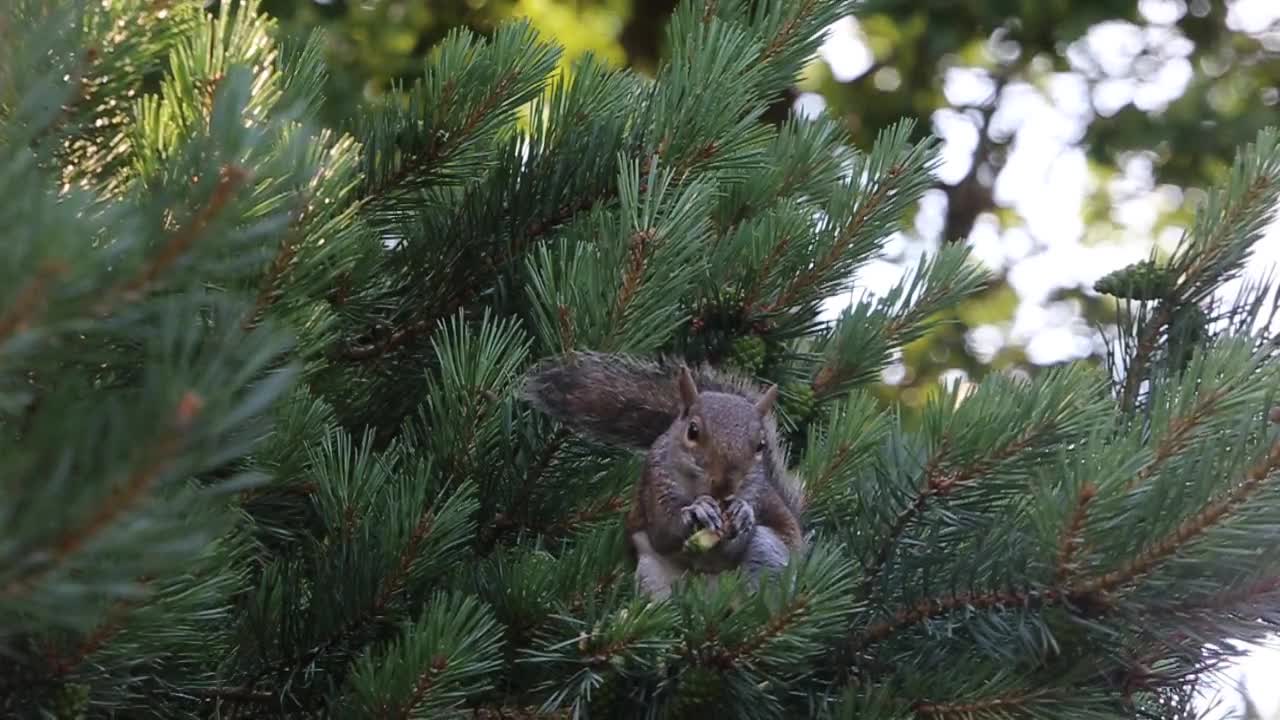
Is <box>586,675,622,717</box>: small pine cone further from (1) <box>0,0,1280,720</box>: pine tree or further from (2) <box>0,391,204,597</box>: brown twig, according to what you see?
(2) <box>0,391,204,597</box>: brown twig

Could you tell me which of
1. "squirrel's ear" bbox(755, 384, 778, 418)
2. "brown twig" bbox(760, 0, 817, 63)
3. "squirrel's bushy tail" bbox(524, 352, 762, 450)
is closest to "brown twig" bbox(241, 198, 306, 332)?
"squirrel's bushy tail" bbox(524, 352, 762, 450)

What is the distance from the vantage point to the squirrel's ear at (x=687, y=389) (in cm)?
124

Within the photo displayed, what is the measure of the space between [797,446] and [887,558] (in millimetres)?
475

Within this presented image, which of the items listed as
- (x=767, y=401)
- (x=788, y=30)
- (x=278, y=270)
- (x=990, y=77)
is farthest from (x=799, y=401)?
(x=990, y=77)

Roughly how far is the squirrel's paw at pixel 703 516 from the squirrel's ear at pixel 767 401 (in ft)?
0.36

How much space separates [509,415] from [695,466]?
389 mm

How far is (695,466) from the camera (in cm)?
138

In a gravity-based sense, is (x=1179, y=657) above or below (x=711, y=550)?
above

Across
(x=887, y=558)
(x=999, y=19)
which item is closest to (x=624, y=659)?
(x=887, y=558)

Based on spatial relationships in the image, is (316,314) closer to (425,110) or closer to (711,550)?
(425,110)

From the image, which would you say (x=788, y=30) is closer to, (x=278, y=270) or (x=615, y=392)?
(x=615, y=392)

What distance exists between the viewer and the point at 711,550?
121 centimetres

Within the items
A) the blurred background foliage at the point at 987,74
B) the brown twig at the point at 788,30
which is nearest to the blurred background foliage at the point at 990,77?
the blurred background foliage at the point at 987,74

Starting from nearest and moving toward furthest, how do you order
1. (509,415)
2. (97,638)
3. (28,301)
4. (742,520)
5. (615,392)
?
(28,301), (97,638), (509,415), (615,392), (742,520)
